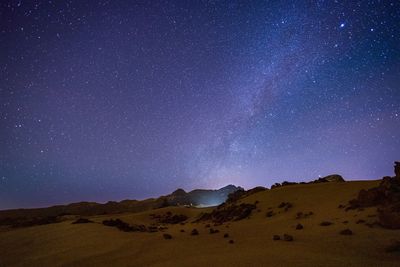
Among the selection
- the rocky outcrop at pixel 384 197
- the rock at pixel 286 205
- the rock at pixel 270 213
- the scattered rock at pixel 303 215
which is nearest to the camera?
the rocky outcrop at pixel 384 197

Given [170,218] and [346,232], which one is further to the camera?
[170,218]

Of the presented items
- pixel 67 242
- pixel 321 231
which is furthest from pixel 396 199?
pixel 67 242

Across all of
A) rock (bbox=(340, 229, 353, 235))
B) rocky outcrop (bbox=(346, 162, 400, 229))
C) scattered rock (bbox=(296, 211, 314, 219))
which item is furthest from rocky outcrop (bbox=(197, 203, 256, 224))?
rock (bbox=(340, 229, 353, 235))

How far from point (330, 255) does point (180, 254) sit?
338cm

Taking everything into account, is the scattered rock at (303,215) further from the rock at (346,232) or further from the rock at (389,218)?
the rock at (346,232)

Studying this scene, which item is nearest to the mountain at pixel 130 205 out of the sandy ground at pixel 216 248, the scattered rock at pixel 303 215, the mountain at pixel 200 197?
the mountain at pixel 200 197

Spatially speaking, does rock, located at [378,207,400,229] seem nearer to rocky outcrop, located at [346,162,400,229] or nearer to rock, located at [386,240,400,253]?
rocky outcrop, located at [346,162,400,229]

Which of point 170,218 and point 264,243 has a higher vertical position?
point 170,218

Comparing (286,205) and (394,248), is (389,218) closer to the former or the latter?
(394,248)

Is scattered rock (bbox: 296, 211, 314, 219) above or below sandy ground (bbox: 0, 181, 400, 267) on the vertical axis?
above

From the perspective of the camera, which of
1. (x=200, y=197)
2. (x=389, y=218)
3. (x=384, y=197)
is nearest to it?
(x=389, y=218)

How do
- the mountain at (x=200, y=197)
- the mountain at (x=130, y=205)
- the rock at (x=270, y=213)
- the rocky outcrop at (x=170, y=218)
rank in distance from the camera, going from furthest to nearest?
the mountain at (x=200, y=197) < the mountain at (x=130, y=205) < the rocky outcrop at (x=170, y=218) < the rock at (x=270, y=213)

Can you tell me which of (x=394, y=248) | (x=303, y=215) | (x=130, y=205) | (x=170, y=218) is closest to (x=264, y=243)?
(x=394, y=248)

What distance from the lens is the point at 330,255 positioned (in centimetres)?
654
